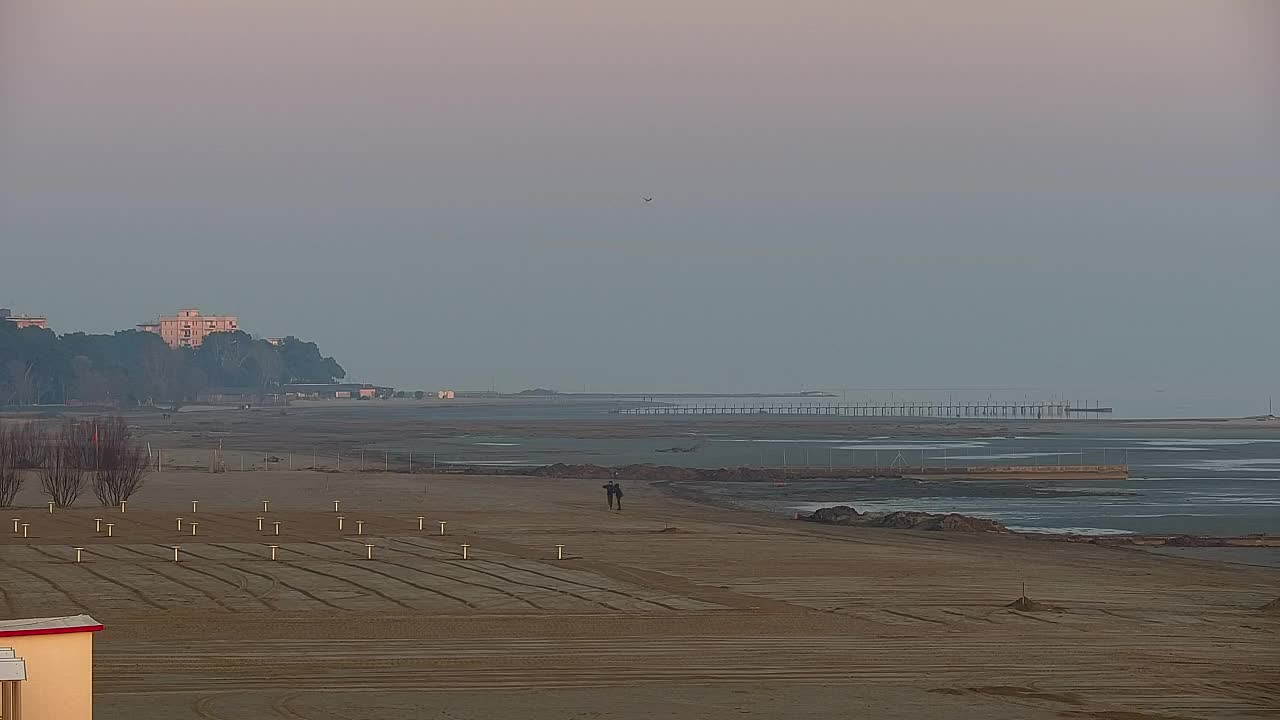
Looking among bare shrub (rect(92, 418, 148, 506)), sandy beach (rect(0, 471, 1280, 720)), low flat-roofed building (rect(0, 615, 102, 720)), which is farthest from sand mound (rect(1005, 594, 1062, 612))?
bare shrub (rect(92, 418, 148, 506))

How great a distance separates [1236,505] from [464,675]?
4922 centimetres

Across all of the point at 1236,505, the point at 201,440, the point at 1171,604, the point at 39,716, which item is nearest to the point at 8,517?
the point at 1171,604

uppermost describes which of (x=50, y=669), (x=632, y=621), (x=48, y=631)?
(x=48, y=631)

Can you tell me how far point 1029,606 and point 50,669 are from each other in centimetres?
1976

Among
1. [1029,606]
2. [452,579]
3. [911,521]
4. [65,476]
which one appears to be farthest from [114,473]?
[1029,606]

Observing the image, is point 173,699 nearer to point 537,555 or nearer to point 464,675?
point 464,675

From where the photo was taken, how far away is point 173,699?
18578mm

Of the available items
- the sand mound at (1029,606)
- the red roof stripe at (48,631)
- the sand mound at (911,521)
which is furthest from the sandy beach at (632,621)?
the red roof stripe at (48,631)

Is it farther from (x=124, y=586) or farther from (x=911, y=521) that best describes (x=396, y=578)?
(x=911, y=521)

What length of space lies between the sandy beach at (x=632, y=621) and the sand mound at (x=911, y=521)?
3454 mm

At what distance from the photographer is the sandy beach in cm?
1919

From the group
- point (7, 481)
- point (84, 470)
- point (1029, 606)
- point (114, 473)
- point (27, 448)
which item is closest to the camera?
point (1029, 606)

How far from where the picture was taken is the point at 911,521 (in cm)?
5022

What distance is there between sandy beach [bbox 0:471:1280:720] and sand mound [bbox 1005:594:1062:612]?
0.67ft
